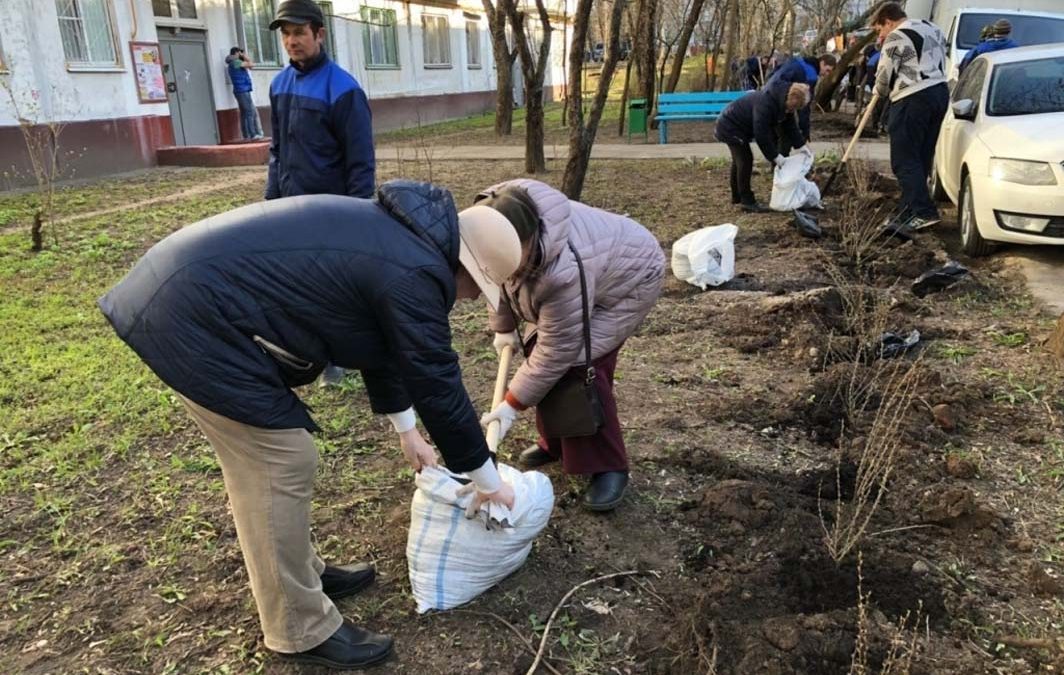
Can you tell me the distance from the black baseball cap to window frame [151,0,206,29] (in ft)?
37.3

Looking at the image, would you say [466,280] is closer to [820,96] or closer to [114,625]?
[114,625]

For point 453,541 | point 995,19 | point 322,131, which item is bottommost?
point 453,541

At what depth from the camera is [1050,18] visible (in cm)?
1029

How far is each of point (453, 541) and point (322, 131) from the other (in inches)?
84.2

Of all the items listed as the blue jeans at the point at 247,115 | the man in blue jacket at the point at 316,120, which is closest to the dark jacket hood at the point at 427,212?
the man in blue jacket at the point at 316,120

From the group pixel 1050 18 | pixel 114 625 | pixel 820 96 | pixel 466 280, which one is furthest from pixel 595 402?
pixel 820 96

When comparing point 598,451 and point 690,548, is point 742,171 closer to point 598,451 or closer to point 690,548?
point 598,451

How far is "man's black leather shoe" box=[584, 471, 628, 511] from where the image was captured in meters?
2.80

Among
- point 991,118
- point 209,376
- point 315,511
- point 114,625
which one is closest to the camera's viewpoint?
point 209,376

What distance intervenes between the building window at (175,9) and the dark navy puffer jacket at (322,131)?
11.5 meters

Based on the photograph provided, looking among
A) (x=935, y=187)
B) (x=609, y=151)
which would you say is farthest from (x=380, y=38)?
(x=935, y=187)

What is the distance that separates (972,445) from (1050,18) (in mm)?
9702

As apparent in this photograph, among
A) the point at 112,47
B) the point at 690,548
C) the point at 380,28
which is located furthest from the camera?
the point at 380,28

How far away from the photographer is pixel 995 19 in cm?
1091
